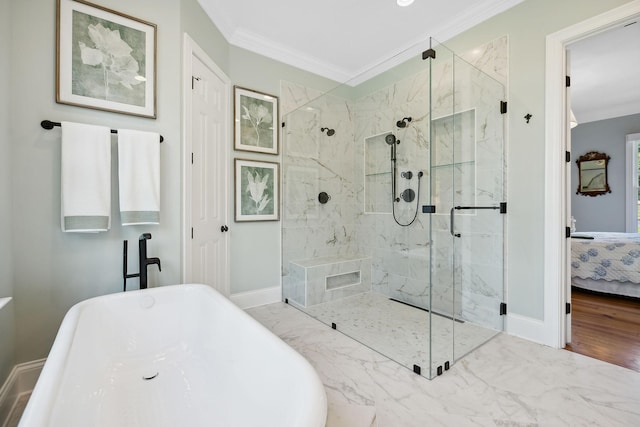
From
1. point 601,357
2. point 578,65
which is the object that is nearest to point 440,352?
point 601,357

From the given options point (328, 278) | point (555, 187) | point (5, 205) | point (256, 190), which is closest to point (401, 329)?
point (328, 278)

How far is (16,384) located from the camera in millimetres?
1588

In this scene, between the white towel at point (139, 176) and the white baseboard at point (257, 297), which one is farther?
the white baseboard at point (257, 297)

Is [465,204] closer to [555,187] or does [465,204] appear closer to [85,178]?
[555,187]

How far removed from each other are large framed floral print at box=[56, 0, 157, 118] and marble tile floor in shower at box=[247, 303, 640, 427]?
2187 millimetres

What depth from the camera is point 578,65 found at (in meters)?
3.45

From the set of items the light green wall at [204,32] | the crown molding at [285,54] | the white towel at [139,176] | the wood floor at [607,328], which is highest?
the crown molding at [285,54]

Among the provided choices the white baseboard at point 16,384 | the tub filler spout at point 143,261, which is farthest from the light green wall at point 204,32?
the white baseboard at point 16,384

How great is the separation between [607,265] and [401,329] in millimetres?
2751

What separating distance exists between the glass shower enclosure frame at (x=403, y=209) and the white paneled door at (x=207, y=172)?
70 cm

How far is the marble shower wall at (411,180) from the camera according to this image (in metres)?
2.19

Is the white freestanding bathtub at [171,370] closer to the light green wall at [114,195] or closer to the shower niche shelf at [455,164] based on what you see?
the light green wall at [114,195]

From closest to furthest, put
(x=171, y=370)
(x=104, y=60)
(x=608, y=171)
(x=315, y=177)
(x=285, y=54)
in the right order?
(x=171, y=370) < (x=104, y=60) < (x=285, y=54) < (x=315, y=177) < (x=608, y=171)

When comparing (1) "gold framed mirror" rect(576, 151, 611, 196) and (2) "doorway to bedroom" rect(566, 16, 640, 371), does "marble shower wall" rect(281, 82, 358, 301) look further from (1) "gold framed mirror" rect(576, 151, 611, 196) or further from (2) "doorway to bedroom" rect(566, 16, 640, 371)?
(1) "gold framed mirror" rect(576, 151, 611, 196)
